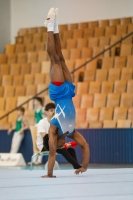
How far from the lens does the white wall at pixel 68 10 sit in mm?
12273

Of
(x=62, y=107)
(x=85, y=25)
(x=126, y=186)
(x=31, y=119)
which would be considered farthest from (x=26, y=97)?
(x=126, y=186)

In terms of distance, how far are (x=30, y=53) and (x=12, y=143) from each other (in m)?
2.91

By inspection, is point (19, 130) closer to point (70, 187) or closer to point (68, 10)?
point (68, 10)

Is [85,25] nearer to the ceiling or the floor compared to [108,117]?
nearer to the ceiling

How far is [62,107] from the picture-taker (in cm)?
523

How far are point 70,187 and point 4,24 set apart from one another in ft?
32.0

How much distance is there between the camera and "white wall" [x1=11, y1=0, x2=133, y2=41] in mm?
12273

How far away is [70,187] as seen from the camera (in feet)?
13.7

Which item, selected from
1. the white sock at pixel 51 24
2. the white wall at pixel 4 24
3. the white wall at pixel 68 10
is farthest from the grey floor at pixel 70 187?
the white wall at pixel 4 24

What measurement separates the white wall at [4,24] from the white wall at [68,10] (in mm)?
129

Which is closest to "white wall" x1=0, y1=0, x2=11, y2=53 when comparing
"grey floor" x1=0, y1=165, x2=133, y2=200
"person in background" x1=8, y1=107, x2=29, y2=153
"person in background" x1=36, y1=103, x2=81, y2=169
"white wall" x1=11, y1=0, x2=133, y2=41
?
"white wall" x1=11, y1=0, x2=133, y2=41

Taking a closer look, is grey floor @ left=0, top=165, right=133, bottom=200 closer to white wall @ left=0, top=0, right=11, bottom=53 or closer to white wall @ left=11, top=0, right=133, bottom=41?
white wall @ left=11, top=0, right=133, bottom=41

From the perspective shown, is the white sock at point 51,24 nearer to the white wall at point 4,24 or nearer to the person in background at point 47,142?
the person in background at point 47,142

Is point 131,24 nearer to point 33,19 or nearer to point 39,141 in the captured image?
point 33,19
